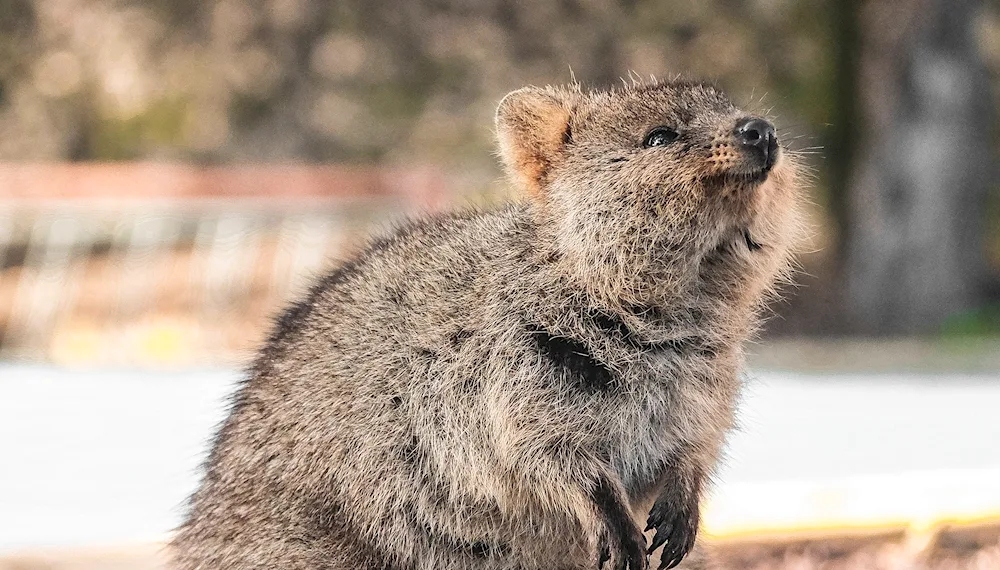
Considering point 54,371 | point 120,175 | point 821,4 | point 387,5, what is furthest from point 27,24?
point 821,4

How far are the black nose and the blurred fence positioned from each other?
6.20 metres

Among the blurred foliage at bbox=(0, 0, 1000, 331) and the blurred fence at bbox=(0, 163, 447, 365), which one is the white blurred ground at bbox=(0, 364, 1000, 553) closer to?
the blurred fence at bbox=(0, 163, 447, 365)

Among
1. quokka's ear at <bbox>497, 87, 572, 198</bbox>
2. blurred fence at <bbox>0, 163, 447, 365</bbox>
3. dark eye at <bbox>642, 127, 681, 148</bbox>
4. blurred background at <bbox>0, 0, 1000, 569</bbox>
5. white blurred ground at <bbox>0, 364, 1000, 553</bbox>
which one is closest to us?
dark eye at <bbox>642, 127, 681, 148</bbox>

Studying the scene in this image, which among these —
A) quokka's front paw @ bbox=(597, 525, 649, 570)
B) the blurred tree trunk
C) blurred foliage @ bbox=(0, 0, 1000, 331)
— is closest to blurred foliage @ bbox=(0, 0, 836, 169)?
blurred foliage @ bbox=(0, 0, 1000, 331)

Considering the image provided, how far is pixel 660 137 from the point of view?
3199 mm

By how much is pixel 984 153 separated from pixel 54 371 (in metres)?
7.52

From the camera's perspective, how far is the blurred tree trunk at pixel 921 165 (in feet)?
32.9

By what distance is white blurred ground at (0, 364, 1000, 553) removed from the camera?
167 inches

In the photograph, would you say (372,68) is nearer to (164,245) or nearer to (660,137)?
(164,245)

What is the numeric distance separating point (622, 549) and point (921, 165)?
8.02 m

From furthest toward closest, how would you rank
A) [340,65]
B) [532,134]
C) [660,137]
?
[340,65] → [532,134] → [660,137]

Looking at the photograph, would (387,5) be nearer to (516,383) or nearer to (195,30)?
(195,30)

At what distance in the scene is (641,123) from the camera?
324 cm

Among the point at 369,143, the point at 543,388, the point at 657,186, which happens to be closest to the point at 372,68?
the point at 369,143
